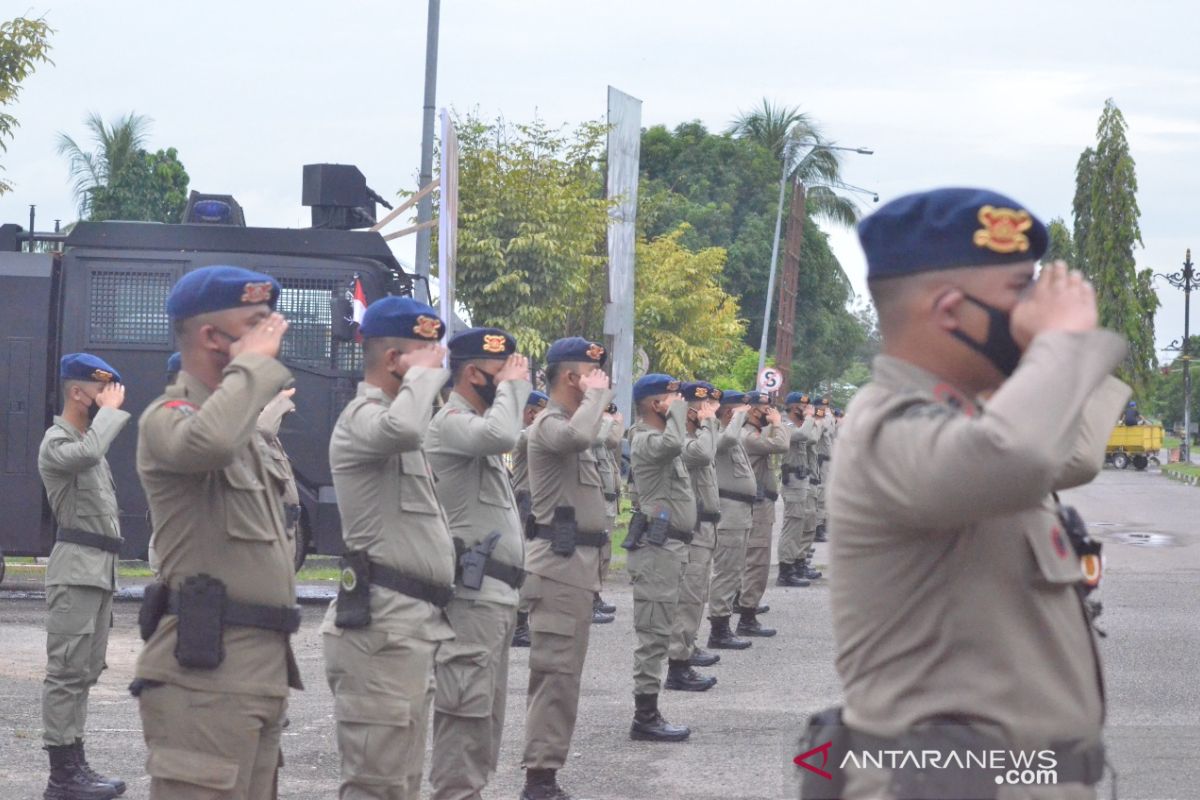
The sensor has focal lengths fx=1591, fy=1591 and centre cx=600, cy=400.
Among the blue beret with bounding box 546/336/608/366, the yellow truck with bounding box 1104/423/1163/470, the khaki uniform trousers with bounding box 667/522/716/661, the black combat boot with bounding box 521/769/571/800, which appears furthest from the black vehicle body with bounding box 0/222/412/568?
the yellow truck with bounding box 1104/423/1163/470

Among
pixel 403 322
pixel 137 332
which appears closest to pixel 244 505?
pixel 403 322

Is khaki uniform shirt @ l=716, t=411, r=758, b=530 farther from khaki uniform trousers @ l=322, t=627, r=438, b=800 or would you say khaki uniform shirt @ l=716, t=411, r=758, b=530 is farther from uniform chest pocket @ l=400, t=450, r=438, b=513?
khaki uniform trousers @ l=322, t=627, r=438, b=800

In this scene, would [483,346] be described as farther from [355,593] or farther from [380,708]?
[380,708]

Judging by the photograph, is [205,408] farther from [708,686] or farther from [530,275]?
[530,275]

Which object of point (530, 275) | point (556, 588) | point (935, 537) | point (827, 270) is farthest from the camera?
point (827, 270)

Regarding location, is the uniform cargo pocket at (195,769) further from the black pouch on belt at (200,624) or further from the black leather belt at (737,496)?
the black leather belt at (737,496)

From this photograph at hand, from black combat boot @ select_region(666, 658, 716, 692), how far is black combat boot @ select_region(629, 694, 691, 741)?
57.9 inches

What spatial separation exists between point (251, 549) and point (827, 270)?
60.7 m

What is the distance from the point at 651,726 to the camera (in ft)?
28.2

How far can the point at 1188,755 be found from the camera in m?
7.84

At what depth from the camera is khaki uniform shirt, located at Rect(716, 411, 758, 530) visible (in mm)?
12547

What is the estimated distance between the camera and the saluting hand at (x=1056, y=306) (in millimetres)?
2328

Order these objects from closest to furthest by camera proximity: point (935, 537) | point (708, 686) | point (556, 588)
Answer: point (935, 537), point (556, 588), point (708, 686)

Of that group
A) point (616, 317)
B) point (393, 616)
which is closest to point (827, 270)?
point (616, 317)
